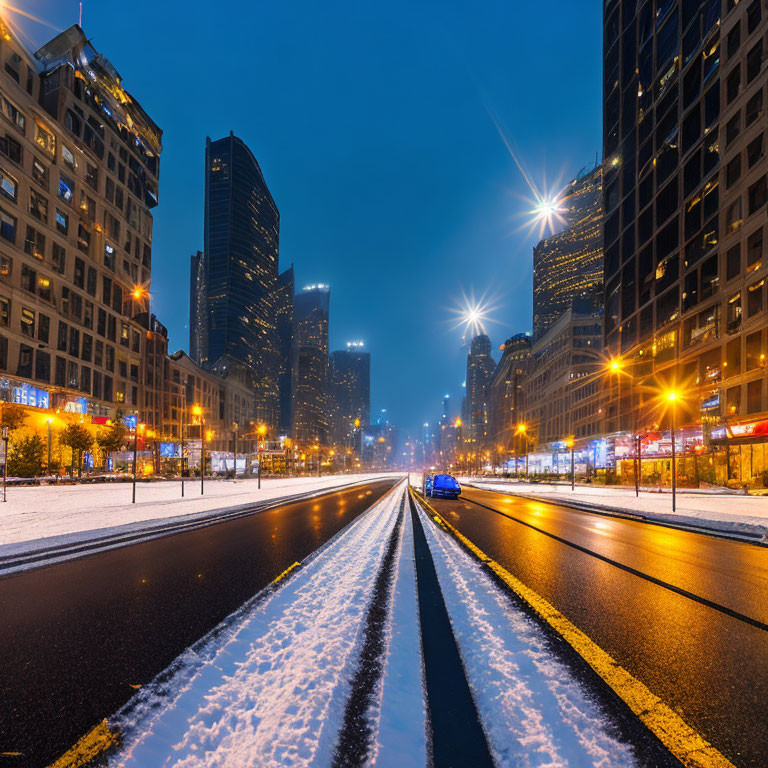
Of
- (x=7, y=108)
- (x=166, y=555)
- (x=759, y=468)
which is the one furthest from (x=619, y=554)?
(x=7, y=108)

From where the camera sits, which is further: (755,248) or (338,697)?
(755,248)

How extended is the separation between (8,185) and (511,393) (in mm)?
125463

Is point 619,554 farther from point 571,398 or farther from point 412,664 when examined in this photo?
point 571,398

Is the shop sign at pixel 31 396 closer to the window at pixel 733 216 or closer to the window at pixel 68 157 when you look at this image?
the window at pixel 68 157

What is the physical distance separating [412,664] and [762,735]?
206 cm

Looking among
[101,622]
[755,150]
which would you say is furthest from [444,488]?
[755,150]

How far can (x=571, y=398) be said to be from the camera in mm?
82000

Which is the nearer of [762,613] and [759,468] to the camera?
[762,613]

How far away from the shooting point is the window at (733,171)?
1378 inches

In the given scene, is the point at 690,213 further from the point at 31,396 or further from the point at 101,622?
the point at 31,396

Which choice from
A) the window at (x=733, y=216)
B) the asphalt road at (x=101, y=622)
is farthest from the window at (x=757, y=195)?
the asphalt road at (x=101, y=622)

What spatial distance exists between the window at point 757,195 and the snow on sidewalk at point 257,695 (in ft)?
137

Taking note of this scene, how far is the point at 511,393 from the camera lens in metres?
138

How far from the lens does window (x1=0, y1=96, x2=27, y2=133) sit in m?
38.8
